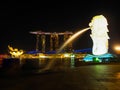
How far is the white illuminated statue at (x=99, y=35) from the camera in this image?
61.7 m

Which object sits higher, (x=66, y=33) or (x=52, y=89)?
(x=66, y=33)

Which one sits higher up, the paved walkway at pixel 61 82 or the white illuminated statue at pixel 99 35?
the white illuminated statue at pixel 99 35

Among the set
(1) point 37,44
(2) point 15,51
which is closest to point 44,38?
(1) point 37,44

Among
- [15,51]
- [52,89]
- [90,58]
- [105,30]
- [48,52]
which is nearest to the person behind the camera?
[52,89]

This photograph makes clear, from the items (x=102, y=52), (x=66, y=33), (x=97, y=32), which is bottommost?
(x=102, y=52)

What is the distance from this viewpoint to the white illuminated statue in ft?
202

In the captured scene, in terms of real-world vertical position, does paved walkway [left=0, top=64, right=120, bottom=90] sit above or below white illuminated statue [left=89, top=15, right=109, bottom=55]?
below

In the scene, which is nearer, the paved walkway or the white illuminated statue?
the paved walkway

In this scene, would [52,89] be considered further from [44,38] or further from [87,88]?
[44,38]

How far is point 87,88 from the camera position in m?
14.5

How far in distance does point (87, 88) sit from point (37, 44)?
489ft

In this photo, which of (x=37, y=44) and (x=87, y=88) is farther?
(x=37, y=44)

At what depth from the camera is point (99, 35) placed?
62.4 metres

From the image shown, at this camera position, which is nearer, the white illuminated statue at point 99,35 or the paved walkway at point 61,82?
the paved walkway at point 61,82
